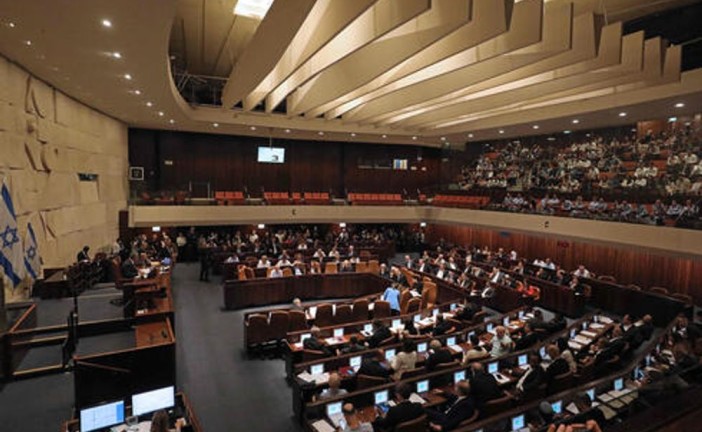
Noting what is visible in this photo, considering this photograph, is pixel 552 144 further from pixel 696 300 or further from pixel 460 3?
pixel 460 3

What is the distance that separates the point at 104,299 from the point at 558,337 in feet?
32.7

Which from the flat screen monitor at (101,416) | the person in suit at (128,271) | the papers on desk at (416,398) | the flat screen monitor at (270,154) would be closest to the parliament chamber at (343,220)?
the flat screen monitor at (101,416)

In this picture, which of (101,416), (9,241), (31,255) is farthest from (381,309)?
(31,255)

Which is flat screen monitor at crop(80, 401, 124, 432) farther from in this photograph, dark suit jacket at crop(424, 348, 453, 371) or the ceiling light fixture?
the ceiling light fixture

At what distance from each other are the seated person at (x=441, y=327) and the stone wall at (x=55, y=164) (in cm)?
898

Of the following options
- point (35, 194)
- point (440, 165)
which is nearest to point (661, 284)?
point (440, 165)

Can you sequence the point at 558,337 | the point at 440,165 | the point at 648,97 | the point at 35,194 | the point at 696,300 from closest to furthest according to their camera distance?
1. the point at 558,337
2. the point at 35,194
3. the point at 648,97
4. the point at 696,300
5. the point at 440,165

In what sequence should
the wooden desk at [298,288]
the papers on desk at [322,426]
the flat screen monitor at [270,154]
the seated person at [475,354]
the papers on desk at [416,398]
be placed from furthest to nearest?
the flat screen monitor at [270,154] < the wooden desk at [298,288] < the seated person at [475,354] < the papers on desk at [416,398] < the papers on desk at [322,426]

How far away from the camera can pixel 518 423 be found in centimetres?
464

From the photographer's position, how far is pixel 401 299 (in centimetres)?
1080

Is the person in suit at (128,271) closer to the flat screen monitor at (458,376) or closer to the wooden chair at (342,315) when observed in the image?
the wooden chair at (342,315)

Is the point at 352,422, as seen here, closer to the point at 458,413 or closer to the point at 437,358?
the point at 458,413

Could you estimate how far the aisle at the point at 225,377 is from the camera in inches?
243

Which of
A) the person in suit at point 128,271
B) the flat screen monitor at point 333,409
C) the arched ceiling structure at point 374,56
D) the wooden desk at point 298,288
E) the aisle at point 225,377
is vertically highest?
the arched ceiling structure at point 374,56
